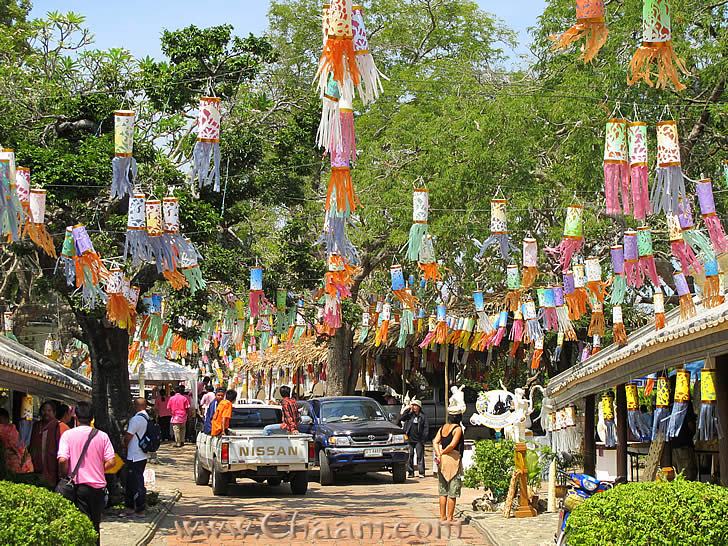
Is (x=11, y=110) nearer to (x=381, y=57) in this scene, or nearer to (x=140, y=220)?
(x=140, y=220)

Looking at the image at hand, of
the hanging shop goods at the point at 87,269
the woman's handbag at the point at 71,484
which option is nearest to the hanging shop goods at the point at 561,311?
the hanging shop goods at the point at 87,269

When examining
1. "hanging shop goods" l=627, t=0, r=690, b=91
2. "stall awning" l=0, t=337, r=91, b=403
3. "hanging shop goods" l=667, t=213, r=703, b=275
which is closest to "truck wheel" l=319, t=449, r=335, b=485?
"stall awning" l=0, t=337, r=91, b=403

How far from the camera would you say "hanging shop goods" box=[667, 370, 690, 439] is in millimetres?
13039

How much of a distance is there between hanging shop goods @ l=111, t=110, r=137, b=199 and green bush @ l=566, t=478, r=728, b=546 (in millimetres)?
7392

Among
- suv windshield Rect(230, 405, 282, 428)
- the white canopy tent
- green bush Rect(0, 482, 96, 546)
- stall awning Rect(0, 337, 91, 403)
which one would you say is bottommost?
green bush Rect(0, 482, 96, 546)

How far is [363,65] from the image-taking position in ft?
27.9

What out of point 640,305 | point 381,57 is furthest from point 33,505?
point 381,57

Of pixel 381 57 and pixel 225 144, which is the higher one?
pixel 381 57

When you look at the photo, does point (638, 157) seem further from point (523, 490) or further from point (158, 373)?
point (158, 373)

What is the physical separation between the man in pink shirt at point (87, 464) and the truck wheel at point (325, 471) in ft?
33.5

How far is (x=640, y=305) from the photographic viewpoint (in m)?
27.4

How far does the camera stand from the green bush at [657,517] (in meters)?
8.24

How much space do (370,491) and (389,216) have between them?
9.10 metres

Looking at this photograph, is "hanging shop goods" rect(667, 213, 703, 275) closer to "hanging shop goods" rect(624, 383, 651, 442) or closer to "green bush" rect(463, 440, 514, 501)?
"hanging shop goods" rect(624, 383, 651, 442)
